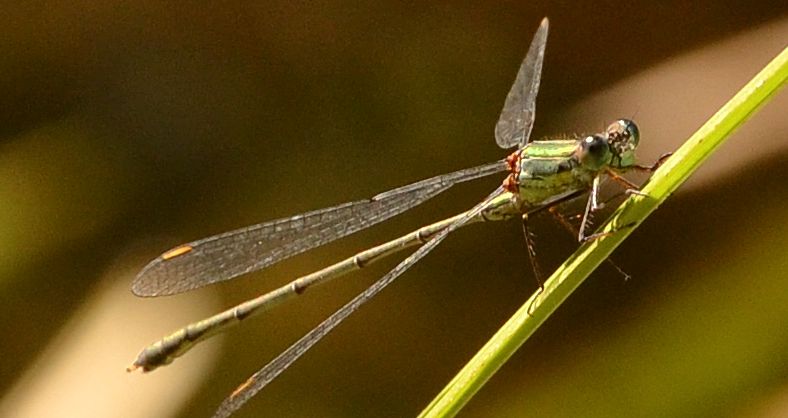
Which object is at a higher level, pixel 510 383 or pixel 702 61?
pixel 702 61

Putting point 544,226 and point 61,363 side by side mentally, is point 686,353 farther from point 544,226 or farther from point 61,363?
point 61,363

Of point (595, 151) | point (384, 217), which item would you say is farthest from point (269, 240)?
point (595, 151)

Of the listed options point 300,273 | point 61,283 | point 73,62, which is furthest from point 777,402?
point 73,62

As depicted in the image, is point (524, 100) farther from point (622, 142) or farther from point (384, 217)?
point (384, 217)

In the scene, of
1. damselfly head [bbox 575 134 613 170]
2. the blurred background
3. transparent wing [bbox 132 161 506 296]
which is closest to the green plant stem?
damselfly head [bbox 575 134 613 170]

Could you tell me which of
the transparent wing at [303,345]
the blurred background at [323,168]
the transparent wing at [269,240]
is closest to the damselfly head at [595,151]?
the transparent wing at [303,345]

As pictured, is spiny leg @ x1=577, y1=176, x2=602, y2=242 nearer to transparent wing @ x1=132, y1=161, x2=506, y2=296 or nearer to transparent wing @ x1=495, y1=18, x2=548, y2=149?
transparent wing @ x1=495, y1=18, x2=548, y2=149
